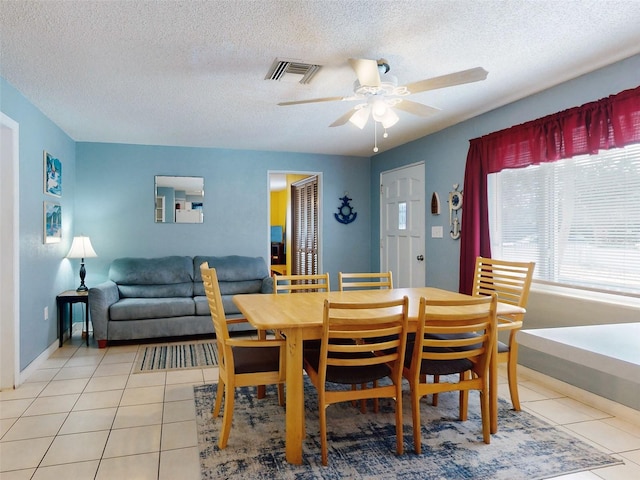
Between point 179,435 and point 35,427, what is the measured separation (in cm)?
91

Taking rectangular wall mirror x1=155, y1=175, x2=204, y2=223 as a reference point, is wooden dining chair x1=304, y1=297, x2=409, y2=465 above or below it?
below

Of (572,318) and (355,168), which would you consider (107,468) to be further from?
(355,168)

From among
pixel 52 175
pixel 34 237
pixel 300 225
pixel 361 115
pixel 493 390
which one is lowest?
pixel 493 390

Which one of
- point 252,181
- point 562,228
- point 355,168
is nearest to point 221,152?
point 252,181

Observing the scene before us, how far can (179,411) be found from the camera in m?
2.77

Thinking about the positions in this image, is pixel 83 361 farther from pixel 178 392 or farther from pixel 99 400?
pixel 178 392

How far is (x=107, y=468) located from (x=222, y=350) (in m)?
0.79

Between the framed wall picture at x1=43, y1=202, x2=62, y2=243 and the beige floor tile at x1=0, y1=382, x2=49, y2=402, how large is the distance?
1.33m

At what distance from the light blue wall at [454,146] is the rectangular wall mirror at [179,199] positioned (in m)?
2.48

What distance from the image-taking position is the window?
8.98 feet

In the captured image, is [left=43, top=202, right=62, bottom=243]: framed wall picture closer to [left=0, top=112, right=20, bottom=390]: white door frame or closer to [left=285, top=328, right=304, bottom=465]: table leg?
[left=0, top=112, right=20, bottom=390]: white door frame

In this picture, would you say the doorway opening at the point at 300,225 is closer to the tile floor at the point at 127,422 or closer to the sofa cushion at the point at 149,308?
the sofa cushion at the point at 149,308

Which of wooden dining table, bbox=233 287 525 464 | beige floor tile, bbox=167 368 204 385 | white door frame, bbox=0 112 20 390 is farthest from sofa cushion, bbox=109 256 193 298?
wooden dining table, bbox=233 287 525 464

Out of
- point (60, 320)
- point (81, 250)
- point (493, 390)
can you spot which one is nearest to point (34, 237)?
point (81, 250)
